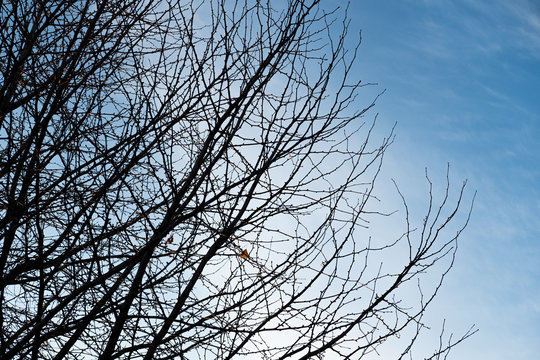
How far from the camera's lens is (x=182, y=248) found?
309cm

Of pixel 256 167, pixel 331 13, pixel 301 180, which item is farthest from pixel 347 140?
pixel 331 13

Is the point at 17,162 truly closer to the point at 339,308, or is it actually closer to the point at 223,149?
the point at 223,149

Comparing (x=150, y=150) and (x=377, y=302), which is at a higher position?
(x=150, y=150)

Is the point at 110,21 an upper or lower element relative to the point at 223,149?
upper

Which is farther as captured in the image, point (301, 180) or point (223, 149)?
point (301, 180)

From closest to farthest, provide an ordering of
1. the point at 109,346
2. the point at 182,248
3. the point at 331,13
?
the point at 109,346 → the point at 182,248 → the point at 331,13

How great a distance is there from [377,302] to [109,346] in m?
1.52

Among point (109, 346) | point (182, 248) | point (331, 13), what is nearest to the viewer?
point (109, 346)

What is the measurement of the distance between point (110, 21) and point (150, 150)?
122 cm

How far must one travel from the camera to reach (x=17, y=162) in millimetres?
3326

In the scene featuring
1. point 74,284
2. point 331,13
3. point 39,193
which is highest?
point 331,13

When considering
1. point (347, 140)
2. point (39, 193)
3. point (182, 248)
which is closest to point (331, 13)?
point (347, 140)

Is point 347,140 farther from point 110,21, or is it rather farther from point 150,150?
point 110,21

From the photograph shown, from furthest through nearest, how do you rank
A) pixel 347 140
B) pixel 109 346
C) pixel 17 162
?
pixel 347 140, pixel 17 162, pixel 109 346
